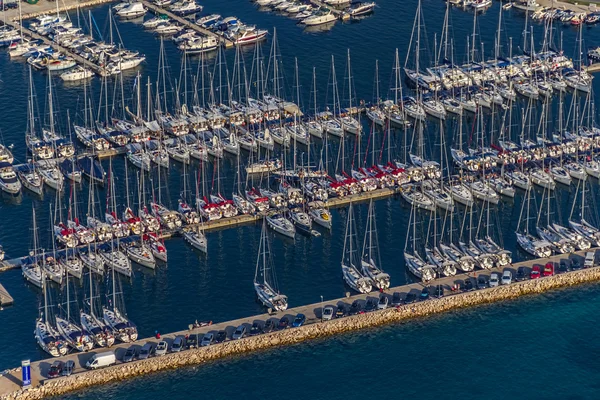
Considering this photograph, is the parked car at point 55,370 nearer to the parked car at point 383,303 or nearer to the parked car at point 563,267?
the parked car at point 383,303

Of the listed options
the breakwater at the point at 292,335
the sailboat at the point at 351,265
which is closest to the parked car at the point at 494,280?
the breakwater at the point at 292,335

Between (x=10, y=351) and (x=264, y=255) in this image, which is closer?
(x=10, y=351)

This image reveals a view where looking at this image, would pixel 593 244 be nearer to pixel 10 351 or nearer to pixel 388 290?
pixel 388 290

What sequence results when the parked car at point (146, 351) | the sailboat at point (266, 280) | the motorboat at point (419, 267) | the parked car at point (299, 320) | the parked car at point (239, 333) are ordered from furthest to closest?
the motorboat at point (419, 267)
the sailboat at point (266, 280)
the parked car at point (299, 320)
the parked car at point (239, 333)
the parked car at point (146, 351)

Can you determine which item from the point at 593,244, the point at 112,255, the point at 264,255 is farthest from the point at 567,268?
the point at 112,255

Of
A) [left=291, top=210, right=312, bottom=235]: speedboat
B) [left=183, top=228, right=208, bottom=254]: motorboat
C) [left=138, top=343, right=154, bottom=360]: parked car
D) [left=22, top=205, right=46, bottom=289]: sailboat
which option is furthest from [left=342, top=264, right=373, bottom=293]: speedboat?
[left=22, top=205, right=46, bottom=289]: sailboat
